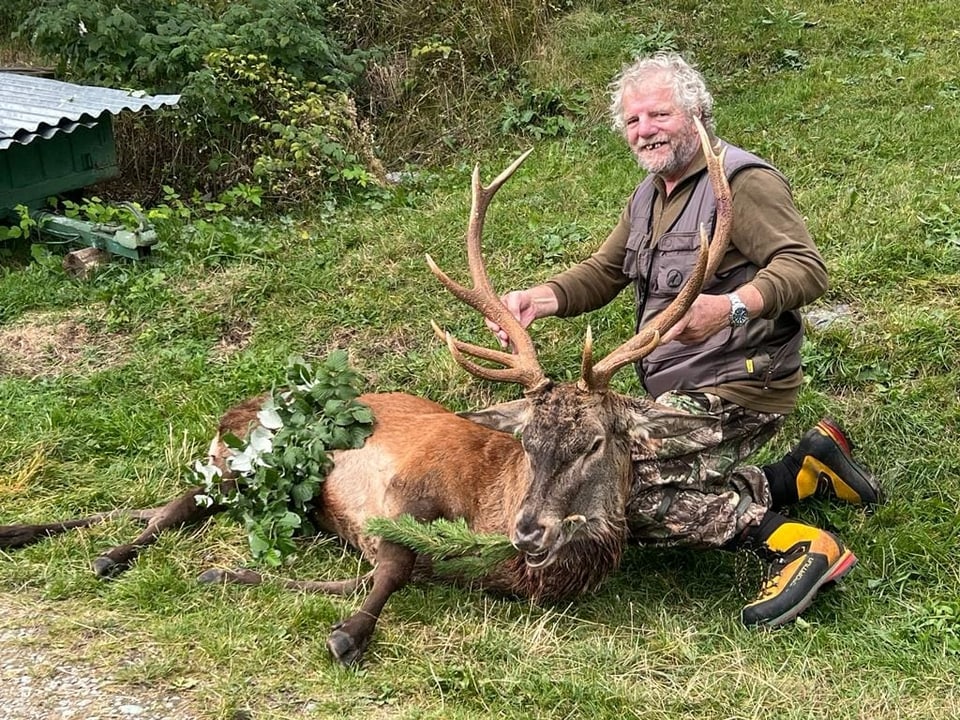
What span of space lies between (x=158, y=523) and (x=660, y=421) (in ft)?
7.74

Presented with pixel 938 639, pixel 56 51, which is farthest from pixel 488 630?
pixel 56 51

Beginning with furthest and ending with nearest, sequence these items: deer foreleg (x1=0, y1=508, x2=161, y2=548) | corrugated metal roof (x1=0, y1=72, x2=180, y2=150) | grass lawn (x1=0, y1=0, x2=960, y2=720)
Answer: corrugated metal roof (x1=0, y1=72, x2=180, y2=150)
deer foreleg (x1=0, y1=508, x2=161, y2=548)
grass lawn (x1=0, y1=0, x2=960, y2=720)

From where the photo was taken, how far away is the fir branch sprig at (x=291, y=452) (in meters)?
4.64

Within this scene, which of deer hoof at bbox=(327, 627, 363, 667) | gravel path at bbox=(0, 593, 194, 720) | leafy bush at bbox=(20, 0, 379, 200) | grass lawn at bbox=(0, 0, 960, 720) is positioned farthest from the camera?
leafy bush at bbox=(20, 0, 379, 200)

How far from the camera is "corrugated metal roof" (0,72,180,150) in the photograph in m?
7.48

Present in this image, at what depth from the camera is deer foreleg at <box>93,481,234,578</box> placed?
4.38 meters

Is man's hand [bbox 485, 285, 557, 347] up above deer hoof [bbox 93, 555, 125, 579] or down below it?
above

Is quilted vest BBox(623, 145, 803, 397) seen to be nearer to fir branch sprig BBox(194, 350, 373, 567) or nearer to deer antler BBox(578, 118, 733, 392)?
deer antler BBox(578, 118, 733, 392)

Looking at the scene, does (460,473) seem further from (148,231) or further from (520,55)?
(520,55)

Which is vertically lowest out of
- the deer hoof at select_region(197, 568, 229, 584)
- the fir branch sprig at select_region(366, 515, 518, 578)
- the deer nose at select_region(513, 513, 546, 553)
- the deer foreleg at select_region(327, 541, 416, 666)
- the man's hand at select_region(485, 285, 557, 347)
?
the deer hoof at select_region(197, 568, 229, 584)

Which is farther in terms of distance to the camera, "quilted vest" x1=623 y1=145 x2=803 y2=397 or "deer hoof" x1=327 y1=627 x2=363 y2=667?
"quilted vest" x1=623 y1=145 x2=803 y2=397

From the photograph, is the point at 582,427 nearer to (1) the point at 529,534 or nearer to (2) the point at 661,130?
(1) the point at 529,534

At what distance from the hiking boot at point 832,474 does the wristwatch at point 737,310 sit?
1.27 metres

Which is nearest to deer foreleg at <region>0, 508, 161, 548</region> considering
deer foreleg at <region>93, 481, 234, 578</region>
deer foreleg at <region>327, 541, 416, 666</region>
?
deer foreleg at <region>93, 481, 234, 578</region>
